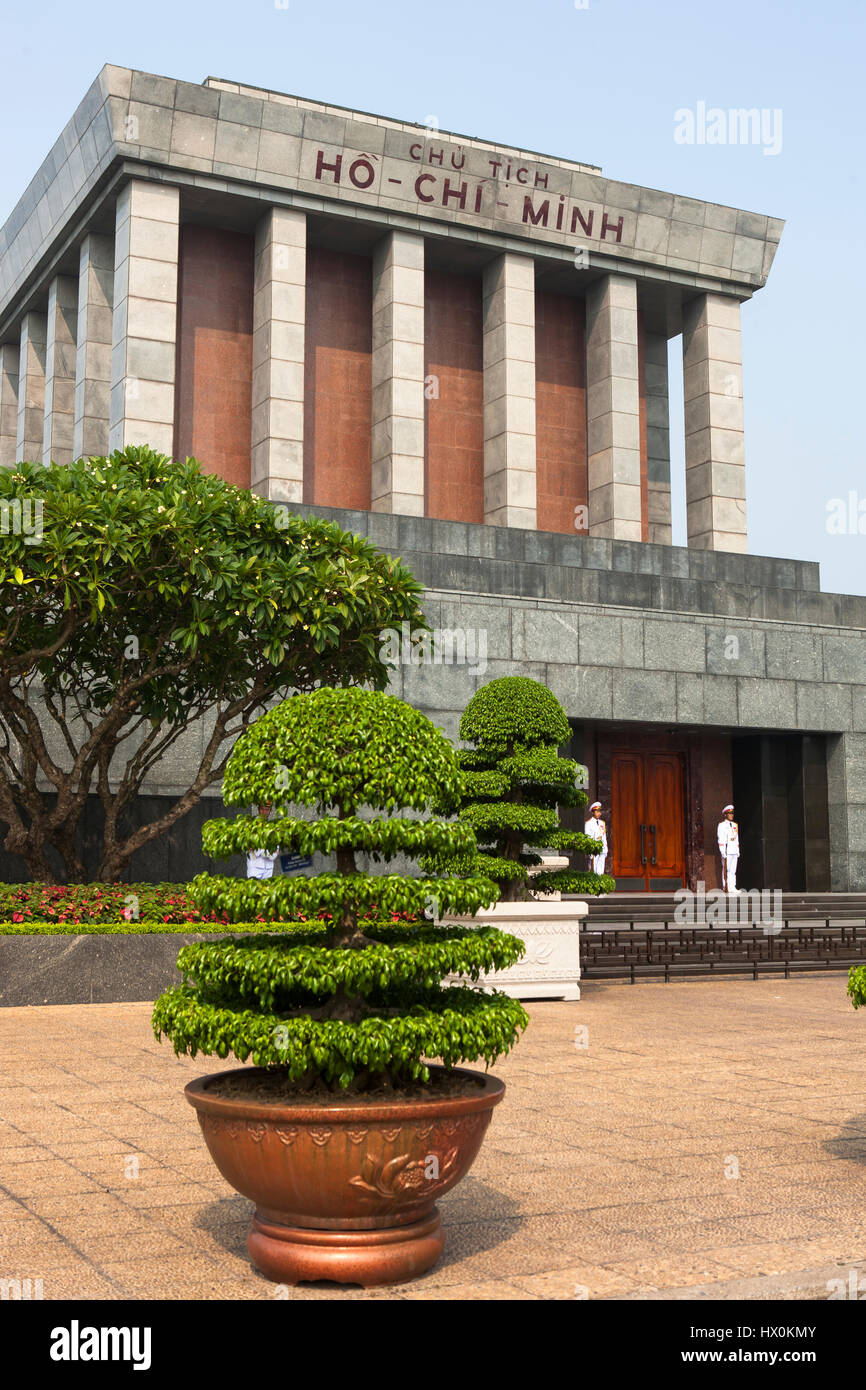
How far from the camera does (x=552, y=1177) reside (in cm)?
722

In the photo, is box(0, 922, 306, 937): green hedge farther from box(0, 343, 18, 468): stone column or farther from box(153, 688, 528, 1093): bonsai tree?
box(0, 343, 18, 468): stone column

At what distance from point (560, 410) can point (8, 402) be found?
16.0m

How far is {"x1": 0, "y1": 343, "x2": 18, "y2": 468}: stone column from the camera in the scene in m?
36.8

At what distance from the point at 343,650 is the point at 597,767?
1071cm

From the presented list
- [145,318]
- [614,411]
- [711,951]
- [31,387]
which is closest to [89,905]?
[711,951]

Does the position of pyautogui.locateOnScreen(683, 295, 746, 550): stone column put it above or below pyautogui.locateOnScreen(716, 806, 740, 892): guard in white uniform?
above

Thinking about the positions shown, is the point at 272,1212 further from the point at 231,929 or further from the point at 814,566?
the point at 814,566

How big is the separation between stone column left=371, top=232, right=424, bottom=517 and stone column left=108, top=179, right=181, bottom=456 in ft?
16.3

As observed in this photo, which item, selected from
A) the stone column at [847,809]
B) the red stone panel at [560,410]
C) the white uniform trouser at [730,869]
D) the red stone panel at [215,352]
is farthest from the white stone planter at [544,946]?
the red stone panel at [560,410]

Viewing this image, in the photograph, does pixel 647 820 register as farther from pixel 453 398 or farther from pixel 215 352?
pixel 215 352

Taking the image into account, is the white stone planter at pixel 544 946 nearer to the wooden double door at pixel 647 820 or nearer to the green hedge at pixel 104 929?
the green hedge at pixel 104 929

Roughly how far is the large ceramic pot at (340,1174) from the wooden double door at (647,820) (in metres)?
22.4

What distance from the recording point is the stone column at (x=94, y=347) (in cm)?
2989

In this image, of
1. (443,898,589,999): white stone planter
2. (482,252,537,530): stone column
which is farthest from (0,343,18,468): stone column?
(443,898,589,999): white stone planter
